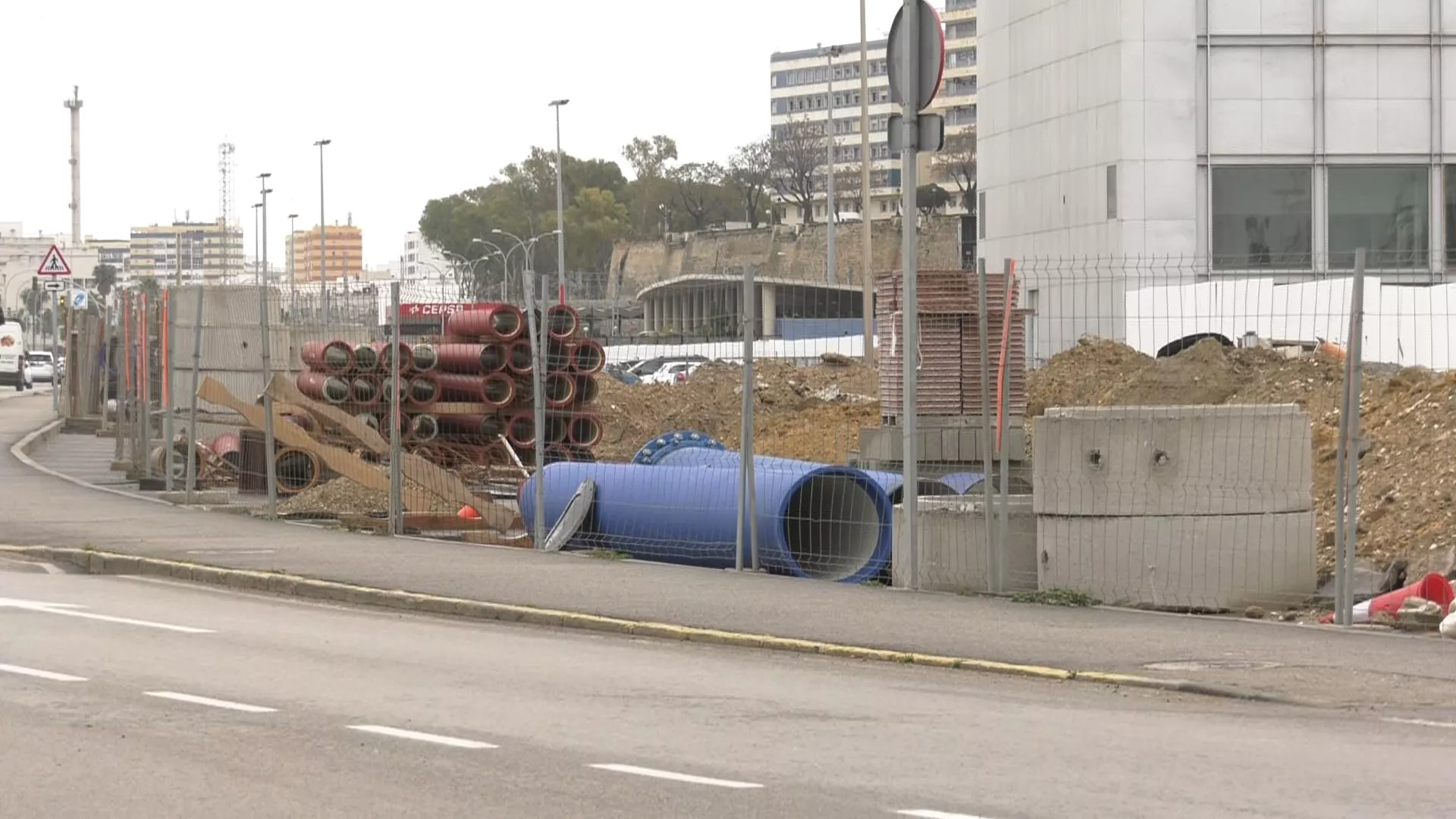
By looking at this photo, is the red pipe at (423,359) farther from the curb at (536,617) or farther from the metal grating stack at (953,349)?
the curb at (536,617)

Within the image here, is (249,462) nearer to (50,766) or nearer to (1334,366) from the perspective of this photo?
(1334,366)

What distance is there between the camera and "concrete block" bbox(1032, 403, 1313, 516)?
45.5 ft

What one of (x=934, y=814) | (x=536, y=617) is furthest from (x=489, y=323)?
(x=934, y=814)

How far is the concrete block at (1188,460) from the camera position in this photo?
13.9 m

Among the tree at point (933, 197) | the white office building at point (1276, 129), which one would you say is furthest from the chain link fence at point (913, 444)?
the tree at point (933, 197)

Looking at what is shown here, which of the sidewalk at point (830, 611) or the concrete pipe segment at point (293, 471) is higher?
the concrete pipe segment at point (293, 471)

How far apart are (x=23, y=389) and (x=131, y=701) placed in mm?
74868

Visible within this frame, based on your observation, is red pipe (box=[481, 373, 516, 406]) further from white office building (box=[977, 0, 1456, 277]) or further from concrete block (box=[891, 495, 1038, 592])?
white office building (box=[977, 0, 1456, 277])

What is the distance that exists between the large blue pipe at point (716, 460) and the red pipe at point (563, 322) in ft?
16.1

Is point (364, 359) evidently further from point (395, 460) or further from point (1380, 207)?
point (1380, 207)

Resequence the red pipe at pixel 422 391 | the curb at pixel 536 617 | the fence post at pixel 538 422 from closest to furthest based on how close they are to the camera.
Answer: the curb at pixel 536 617, the fence post at pixel 538 422, the red pipe at pixel 422 391

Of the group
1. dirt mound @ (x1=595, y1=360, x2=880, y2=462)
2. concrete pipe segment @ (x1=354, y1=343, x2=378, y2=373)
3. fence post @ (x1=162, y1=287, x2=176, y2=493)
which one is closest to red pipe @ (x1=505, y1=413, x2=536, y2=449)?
concrete pipe segment @ (x1=354, y1=343, x2=378, y2=373)

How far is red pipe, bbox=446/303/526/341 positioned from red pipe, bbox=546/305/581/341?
369mm

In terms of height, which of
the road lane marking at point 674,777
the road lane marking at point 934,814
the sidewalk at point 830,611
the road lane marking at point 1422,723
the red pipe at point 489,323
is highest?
the red pipe at point 489,323
